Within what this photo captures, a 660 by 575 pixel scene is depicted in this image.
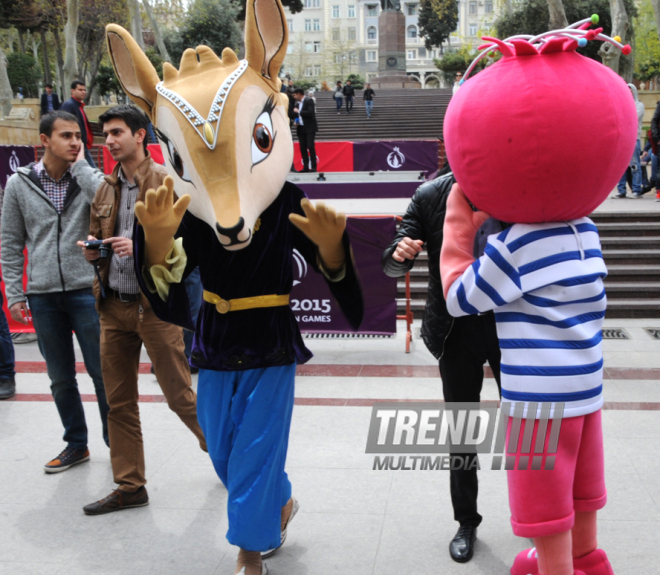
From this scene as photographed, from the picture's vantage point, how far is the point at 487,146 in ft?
8.28

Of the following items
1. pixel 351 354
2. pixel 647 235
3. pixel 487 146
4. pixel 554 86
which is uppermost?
pixel 554 86

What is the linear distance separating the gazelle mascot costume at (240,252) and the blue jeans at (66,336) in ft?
4.44

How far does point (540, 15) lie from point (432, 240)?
28190mm

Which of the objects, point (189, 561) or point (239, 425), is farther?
point (189, 561)

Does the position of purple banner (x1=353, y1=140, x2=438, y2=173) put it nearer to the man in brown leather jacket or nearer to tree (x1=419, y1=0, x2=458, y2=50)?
the man in brown leather jacket

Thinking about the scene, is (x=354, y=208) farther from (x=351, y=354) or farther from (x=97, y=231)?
(x=97, y=231)

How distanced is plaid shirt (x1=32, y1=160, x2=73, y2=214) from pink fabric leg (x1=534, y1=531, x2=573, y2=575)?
10.8 feet

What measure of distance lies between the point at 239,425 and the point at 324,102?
35.0 metres

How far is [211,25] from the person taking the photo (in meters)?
40.8

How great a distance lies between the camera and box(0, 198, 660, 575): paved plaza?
138 inches

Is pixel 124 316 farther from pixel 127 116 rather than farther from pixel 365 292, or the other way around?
pixel 365 292

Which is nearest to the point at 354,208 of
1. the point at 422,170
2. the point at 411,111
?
the point at 422,170

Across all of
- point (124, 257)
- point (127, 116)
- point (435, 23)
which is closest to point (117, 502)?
point (124, 257)

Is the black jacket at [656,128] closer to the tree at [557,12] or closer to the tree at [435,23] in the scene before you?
the tree at [557,12]
